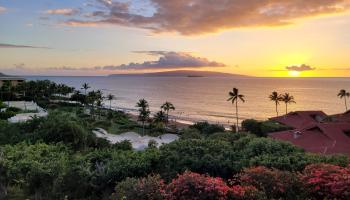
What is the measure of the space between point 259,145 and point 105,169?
4.82 meters

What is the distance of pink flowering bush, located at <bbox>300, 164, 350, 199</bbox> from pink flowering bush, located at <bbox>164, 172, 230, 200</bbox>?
1809 mm

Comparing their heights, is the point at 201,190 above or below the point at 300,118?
above

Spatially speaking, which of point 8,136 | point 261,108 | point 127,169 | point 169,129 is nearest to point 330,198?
point 127,169

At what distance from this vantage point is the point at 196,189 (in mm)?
6594

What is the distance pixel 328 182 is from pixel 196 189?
8.73 ft

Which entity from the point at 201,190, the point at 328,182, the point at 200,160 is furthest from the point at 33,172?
the point at 328,182

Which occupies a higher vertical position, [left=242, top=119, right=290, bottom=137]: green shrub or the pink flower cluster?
the pink flower cluster

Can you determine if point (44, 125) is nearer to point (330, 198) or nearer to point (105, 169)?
point (105, 169)

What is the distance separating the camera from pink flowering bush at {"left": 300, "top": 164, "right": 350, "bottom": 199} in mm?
6527

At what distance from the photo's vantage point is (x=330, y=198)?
6590 millimetres

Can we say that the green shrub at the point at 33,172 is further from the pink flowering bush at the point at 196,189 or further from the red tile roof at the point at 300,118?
the red tile roof at the point at 300,118

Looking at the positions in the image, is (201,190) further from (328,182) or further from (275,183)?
(328,182)

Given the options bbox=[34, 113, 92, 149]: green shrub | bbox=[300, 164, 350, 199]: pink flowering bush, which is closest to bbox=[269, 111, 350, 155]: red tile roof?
bbox=[34, 113, 92, 149]: green shrub

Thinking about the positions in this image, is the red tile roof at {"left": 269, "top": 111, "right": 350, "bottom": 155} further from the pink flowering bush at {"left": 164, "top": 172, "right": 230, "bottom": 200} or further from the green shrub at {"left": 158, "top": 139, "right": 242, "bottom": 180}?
the pink flowering bush at {"left": 164, "top": 172, "right": 230, "bottom": 200}
